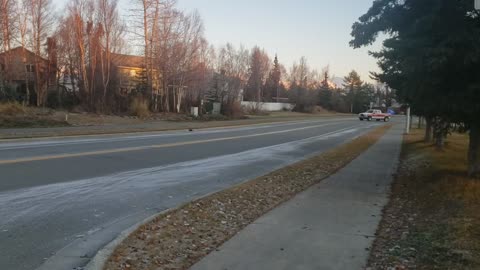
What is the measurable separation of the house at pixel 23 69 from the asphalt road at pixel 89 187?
2559cm

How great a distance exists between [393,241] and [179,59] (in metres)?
44.3

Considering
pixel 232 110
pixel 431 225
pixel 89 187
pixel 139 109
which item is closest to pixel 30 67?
pixel 139 109

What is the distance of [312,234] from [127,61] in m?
54.5

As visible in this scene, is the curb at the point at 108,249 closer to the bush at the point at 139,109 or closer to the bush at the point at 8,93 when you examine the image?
the bush at the point at 139,109

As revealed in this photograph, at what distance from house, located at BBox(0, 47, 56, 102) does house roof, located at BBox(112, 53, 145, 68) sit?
5950 mm

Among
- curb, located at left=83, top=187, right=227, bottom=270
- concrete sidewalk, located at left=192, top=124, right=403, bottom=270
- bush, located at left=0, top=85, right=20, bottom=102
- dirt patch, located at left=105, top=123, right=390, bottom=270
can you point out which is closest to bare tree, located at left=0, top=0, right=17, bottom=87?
bush, located at left=0, top=85, right=20, bottom=102

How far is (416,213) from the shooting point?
784cm

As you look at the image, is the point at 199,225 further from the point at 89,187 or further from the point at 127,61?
the point at 127,61

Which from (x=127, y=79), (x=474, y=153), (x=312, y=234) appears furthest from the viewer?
(x=127, y=79)

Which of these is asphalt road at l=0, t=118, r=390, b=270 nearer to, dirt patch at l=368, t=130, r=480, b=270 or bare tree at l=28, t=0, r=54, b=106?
dirt patch at l=368, t=130, r=480, b=270

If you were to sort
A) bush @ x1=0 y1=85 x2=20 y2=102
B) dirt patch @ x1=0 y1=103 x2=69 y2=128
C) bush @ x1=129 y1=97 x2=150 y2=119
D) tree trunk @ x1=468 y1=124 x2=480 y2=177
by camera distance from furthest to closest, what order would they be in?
bush @ x1=129 y1=97 x2=150 y2=119 → bush @ x1=0 y1=85 x2=20 y2=102 → dirt patch @ x1=0 y1=103 x2=69 y2=128 → tree trunk @ x1=468 y1=124 x2=480 y2=177

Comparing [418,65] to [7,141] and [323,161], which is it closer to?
[323,161]

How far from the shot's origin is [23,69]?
42.2 m

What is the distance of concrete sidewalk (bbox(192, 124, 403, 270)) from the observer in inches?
204
